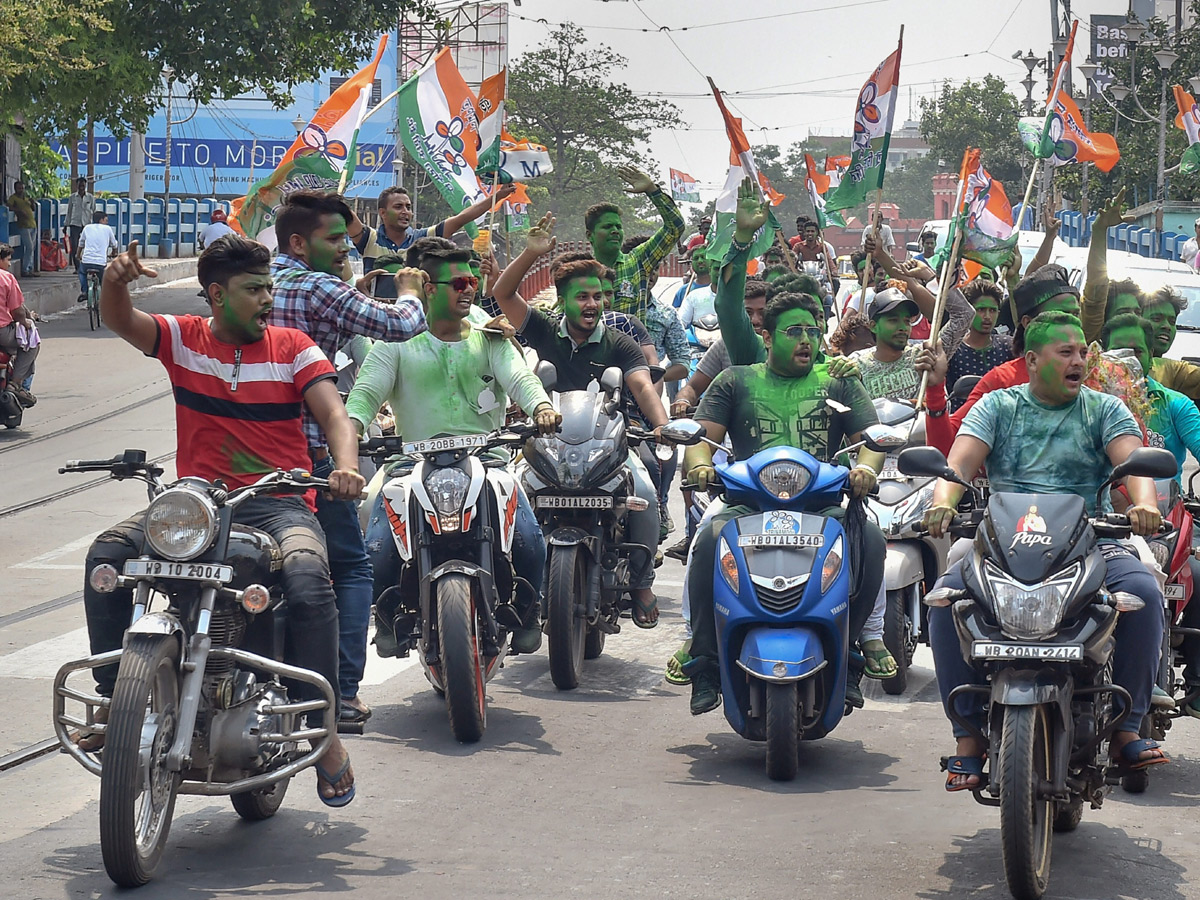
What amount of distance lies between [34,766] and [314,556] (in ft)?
6.11

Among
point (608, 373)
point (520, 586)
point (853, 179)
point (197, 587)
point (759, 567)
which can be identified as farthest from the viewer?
point (853, 179)

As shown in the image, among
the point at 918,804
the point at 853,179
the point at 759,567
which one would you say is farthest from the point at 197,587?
the point at 853,179

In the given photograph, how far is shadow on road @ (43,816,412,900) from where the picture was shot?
5398 mm

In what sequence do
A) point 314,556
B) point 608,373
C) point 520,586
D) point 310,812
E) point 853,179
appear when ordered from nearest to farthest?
point 314,556
point 310,812
point 520,586
point 608,373
point 853,179

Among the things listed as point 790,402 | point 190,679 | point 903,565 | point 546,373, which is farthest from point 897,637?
point 190,679

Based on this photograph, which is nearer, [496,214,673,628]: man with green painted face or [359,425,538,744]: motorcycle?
[359,425,538,744]: motorcycle

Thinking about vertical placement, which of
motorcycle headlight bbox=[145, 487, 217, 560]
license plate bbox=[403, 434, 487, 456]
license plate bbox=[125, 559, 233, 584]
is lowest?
license plate bbox=[125, 559, 233, 584]

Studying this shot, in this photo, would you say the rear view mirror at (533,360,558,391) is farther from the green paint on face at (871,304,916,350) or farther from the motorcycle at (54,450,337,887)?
the motorcycle at (54,450,337,887)

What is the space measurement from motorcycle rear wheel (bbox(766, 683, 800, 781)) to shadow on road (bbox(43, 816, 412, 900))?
156 centimetres

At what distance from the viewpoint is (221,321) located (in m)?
6.08

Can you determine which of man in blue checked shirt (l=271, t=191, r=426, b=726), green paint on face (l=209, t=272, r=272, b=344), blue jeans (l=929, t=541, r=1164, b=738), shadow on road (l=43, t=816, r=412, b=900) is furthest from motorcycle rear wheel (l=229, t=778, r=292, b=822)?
blue jeans (l=929, t=541, r=1164, b=738)

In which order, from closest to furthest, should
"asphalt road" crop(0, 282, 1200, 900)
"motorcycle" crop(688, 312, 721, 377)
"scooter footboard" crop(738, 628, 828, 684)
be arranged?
"asphalt road" crop(0, 282, 1200, 900) < "scooter footboard" crop(738, 628, 828, 684) < "motorcycle" crop(688, 312, 721, 377)

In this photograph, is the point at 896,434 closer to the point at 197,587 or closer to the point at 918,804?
the point at 918,804

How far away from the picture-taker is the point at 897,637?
8578mm
